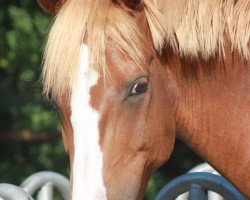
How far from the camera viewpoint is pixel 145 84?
2.94m

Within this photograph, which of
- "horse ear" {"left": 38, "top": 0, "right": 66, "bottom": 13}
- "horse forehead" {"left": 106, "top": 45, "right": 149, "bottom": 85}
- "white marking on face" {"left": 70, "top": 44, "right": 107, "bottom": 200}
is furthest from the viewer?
"horse ear" {"left": 38, "top": 0, "right": 66, "bottom": 13}

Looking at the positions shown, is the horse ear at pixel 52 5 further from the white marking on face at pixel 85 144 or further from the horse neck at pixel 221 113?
the horse neck at pixel 221 113

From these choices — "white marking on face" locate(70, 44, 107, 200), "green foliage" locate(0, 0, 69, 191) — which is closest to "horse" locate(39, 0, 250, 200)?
"white marking on face" locate(70, 44, 107, 200)

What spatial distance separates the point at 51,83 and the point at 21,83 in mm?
3870

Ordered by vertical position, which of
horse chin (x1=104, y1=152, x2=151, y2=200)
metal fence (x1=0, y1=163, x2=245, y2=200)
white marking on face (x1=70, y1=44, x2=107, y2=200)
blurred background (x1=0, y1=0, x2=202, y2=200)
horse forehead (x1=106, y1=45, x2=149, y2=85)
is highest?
horse forehead (x1=106, y1=45, x2=149, y2=85)

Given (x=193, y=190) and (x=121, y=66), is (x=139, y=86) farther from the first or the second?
(x=193, y=190)

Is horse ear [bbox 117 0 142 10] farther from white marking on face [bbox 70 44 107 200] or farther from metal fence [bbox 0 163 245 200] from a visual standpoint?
metal fence [bbox 0 163 245 200]

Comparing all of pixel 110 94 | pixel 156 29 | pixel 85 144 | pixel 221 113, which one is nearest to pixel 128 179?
pixel 85 144

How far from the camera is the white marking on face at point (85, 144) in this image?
9.16 feet

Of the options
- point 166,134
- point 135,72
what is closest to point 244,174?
point 166,134

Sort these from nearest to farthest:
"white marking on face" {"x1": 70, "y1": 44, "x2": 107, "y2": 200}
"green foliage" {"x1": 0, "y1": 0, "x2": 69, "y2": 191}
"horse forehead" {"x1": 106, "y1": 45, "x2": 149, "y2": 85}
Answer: "white marking on face" {"x1": 70, "y1": 44, "x2": 107, "y2": 200} < "horse forehead" {"x1": 106, "y1": 45, "x2": 149, "y2": 85} < "green foliage" {"x1": 0, "y1": 0, "x2": 69, "y2": 191}

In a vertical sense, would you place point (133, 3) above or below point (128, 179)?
Result: above

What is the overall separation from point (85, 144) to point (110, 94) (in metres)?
0.20

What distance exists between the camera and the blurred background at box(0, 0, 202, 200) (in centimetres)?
629
